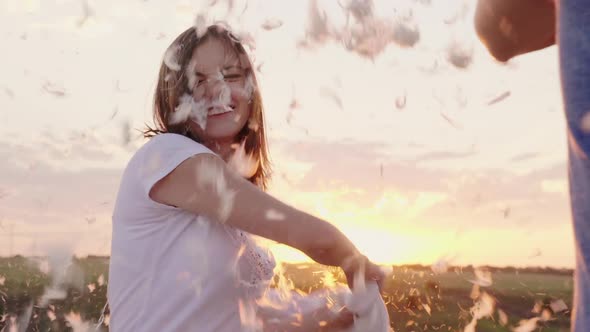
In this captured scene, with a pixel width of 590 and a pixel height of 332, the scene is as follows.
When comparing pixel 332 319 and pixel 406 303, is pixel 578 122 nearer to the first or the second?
pixel 332 319

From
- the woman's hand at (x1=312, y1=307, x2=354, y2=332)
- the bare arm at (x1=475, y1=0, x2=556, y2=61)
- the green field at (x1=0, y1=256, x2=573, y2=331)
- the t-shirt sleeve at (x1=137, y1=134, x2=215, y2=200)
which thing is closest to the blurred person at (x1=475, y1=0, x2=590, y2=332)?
the bare arm at (x1=475, y1=0, x2=556, y2=61)

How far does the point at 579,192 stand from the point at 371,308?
1.26 metres

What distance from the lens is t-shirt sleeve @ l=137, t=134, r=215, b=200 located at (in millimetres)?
2314

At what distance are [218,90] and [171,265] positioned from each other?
65cm

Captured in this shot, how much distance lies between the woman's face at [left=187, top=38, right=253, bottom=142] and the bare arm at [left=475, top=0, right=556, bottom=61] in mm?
1363

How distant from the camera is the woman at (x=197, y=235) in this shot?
2.25 m

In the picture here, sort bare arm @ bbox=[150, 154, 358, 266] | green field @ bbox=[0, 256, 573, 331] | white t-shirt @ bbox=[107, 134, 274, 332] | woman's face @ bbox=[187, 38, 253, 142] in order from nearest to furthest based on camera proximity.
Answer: bare arm @ bbox=[150, 154, 358, 266] < white t-shirt @ bbox=[107, 134, 274, 332] < woman's face @ bbox=[187, 38, 253, 142] < green field @ bbox=[0, 256, 573, 331]

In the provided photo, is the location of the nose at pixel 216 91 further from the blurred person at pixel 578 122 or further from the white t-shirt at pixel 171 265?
the blurred person at pixel 578 122

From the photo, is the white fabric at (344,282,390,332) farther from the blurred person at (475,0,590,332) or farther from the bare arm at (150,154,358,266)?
the blurred person at (475,0,590,332)

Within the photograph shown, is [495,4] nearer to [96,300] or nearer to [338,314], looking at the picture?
[338,314]

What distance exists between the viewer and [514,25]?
4.77 feet

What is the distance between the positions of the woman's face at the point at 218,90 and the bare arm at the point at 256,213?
0.47 meters

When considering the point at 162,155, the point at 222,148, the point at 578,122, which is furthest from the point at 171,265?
the point at 578,122

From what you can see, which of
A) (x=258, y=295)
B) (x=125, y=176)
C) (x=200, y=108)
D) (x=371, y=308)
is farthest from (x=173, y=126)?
(x=371, y=308)
